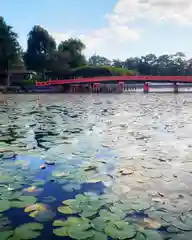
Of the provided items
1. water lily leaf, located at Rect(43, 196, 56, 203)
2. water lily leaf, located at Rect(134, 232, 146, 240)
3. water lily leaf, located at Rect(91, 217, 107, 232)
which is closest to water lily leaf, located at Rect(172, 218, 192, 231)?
water lily leaf, located at Rect(134, 232, 146, 240)

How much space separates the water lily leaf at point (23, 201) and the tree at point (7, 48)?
5226 cm

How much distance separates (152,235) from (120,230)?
279 millimetres

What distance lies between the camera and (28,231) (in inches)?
105

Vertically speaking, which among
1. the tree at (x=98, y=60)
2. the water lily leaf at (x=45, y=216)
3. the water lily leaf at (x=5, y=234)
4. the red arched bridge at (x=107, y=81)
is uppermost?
the tree at (x=98, y=60)

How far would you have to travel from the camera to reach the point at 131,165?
5000mm

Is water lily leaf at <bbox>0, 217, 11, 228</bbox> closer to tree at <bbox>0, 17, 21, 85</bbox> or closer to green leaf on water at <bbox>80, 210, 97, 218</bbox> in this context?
green leaf on water at <bbox>80, 210, 97, 218</bbox>

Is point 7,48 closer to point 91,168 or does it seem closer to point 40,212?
point 91,168

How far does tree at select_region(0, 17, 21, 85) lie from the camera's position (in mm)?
52594

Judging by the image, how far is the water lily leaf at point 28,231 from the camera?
2.59 m

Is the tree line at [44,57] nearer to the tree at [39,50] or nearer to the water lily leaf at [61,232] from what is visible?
the tree at [39,50]

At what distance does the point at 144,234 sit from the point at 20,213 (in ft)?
4.20

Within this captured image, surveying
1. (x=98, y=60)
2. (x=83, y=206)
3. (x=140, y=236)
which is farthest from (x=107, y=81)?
(x=98, y=60)

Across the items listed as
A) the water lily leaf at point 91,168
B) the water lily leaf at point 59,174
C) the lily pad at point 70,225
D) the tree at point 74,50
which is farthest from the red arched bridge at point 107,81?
the lily pad at point 70,225

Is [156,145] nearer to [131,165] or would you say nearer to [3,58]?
[131,165]
